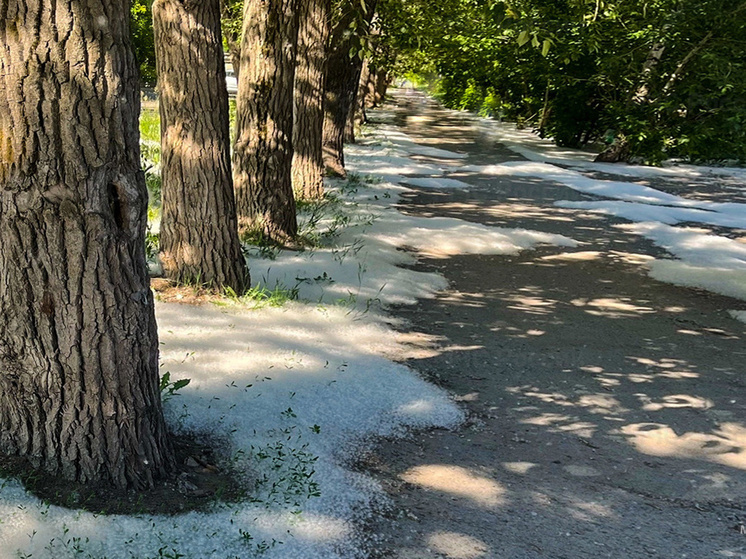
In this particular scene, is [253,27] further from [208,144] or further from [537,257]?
[537,257]

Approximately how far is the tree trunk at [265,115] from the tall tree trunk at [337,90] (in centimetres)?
501

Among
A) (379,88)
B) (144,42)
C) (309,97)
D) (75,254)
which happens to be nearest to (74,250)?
(75,254)

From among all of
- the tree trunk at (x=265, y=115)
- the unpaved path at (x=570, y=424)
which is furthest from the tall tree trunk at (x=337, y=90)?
the unpaved path at (x=570, y=424)

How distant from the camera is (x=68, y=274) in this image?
3346mm

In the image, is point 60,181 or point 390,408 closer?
point 60,181

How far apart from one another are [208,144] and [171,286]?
1.18 metres

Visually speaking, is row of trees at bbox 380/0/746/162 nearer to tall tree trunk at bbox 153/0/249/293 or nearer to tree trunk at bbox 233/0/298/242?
tree trunk at bbox 233/0/298/242

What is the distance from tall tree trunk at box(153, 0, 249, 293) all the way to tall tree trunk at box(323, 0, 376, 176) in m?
7.28

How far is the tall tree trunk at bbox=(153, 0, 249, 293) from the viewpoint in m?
6.50

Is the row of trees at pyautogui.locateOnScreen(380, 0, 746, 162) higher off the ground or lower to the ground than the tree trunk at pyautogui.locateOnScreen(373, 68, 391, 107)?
higher

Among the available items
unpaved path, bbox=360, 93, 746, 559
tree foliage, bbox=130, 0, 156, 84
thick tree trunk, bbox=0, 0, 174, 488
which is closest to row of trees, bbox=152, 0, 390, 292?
unpaved path, bbox=360, 93, 746, 559

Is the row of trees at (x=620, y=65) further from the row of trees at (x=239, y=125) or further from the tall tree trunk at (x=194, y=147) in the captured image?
the tall tree trunk at (x=194, y=147)

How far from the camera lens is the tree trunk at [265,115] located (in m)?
8.53

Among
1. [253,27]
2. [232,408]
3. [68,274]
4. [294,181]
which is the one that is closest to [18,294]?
[68,274]
